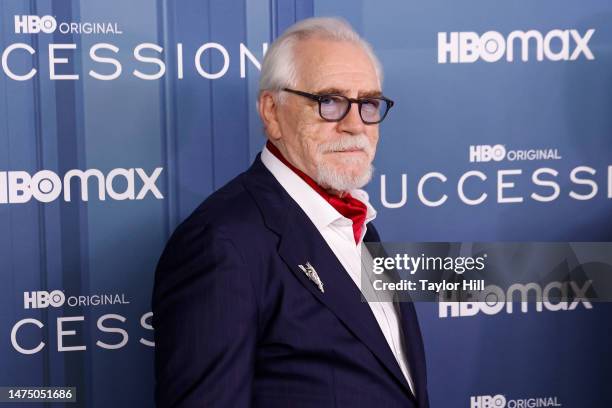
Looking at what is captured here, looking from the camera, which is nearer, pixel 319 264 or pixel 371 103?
pixel 319 264

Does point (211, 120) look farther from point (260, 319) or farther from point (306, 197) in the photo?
point (260, 319)

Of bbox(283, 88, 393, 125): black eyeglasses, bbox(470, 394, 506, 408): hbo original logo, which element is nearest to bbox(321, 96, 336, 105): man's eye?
bbox(283, 88, 393, 125): black eyeglasses

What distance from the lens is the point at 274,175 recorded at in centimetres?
193

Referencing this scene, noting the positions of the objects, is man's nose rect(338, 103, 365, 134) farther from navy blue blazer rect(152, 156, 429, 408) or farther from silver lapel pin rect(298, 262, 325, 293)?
silver lapel pin rect(298, 262, 325, 293)

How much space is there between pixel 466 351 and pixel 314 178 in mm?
1138

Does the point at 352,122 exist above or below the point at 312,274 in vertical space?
above

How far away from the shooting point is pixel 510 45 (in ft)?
8.98

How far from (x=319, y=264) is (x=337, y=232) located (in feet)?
0.64

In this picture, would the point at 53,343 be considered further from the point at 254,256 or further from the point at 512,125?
the point at 512,125

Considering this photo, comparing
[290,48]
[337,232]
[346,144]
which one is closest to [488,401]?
[337,232]

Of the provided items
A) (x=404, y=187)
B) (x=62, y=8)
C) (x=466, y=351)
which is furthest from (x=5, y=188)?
(x=466, y=351)

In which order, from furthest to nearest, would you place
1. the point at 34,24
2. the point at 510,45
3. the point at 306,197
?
1. the point at 510,45
2. the point at 34,24
3. the point at 306,197

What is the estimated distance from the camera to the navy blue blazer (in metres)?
1.61

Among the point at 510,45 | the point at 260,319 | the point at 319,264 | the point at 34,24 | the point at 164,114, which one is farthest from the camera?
the point at 510,45
